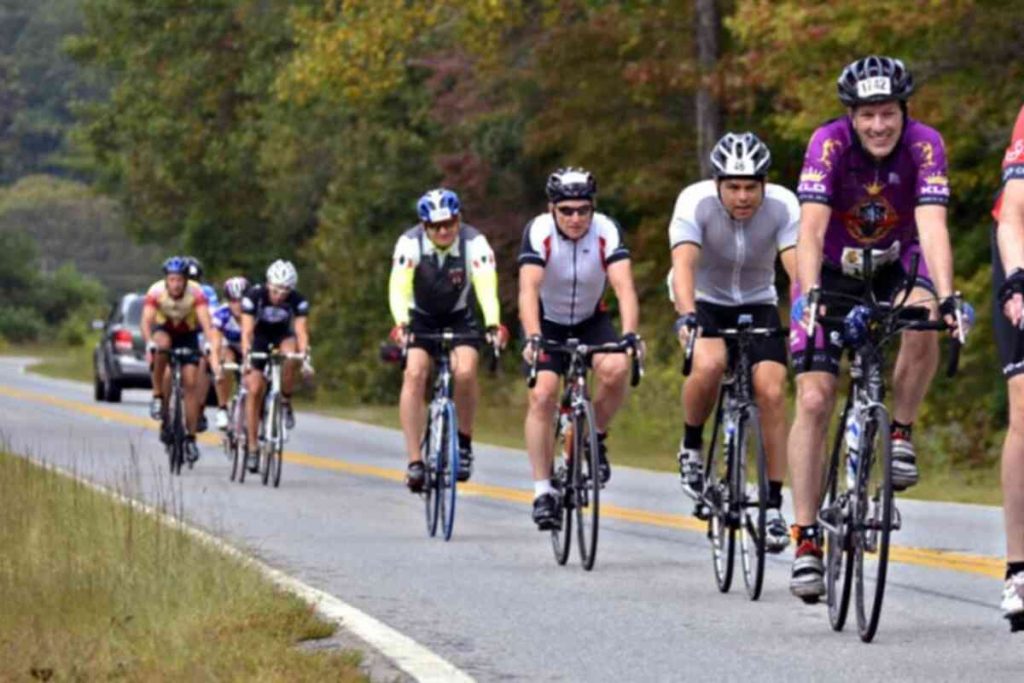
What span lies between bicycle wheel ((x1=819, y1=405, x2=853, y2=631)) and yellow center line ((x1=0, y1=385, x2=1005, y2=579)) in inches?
88.9

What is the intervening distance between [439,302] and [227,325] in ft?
28.4

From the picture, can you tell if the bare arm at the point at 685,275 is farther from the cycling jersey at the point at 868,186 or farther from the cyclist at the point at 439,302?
the cyclist at the point at 439,302

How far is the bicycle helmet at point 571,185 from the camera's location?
547 inches

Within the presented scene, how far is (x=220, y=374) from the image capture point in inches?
934

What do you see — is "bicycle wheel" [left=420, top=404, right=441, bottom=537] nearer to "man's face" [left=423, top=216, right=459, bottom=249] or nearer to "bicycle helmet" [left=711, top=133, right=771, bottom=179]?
"man's face" [left=423, top=216, right=459, bottom=249]

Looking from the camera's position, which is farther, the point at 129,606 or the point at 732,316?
the point at 732,316

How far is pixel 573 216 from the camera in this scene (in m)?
14.0

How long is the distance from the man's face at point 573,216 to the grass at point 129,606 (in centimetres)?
249

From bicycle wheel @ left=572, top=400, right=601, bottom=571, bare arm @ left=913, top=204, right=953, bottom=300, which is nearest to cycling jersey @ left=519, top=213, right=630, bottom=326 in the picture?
bicycle wheel @ left=572, top=400, right=601, bottom=571

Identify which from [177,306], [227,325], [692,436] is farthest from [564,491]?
[227,325]

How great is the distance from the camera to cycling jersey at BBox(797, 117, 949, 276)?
34.1ft

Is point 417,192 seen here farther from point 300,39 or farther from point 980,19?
point 980,19

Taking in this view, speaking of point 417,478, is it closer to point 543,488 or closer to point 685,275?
point 543,488

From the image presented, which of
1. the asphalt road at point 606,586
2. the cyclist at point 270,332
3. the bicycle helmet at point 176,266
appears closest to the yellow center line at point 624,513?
the asphalt road at point 606,586
